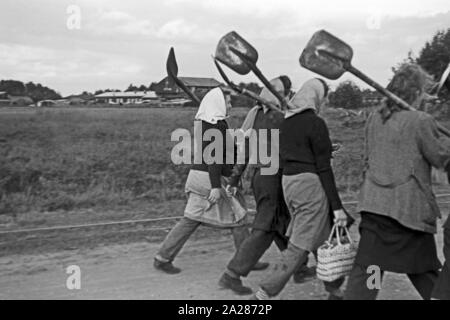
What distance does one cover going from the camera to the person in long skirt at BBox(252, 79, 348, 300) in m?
3.90

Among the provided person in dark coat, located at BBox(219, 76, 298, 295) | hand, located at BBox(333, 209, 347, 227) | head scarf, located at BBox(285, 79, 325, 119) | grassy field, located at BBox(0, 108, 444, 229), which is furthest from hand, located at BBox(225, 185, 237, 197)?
grassy field, located at BBox(0, 108, 444, 229)

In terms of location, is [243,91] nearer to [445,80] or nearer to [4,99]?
[445,80]

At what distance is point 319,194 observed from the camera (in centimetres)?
394

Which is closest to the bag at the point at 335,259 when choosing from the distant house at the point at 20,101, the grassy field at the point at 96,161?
the grassy field at the point at 96,161

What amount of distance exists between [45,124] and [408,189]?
1464 cm

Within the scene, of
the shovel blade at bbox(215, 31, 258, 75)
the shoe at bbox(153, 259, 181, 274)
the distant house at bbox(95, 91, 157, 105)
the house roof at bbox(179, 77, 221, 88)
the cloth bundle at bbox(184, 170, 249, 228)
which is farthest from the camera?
the distant house at bbox(95, 91, 157, 105)

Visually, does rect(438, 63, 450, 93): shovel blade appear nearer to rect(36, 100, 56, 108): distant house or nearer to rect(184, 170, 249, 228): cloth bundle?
rect(184, 170, 249, 228): cloth bundle

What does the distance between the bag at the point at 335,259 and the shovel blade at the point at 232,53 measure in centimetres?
156

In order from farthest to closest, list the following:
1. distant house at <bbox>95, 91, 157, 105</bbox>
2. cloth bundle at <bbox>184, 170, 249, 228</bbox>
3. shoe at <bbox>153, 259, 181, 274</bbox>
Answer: distant house at <bbox>95, 91, 157, 105</bbox> < shoe at <bbox>153, 259, 181, 274</bbox> < cloth bundle at <bbox>184, 170, 249, 228</bbox>

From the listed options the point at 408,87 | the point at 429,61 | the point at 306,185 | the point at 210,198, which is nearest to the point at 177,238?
the point at 210,198

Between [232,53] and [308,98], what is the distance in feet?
2.80

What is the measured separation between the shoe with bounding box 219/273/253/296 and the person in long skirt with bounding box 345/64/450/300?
1087 millimetres

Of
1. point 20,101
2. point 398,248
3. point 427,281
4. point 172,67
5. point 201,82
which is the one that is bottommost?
point 427,281

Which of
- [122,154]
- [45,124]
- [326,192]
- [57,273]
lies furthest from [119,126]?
[326,192]
